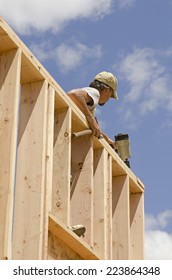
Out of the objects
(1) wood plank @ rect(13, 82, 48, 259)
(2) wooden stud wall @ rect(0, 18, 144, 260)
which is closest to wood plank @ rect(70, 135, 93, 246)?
(2) wooden stud wall @ rect(0, 18, 144, 260)

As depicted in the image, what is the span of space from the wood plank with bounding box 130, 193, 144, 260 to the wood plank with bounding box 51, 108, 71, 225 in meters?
2.67

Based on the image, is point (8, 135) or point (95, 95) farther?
point (95, 95)

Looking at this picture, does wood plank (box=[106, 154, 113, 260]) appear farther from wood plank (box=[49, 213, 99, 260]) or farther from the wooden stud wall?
wood plank (box=[49, 213, 99, 260])

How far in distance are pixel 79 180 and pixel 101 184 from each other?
490 mm

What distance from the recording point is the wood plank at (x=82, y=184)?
10094 millimetres

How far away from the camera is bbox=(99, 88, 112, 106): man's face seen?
36.6ft

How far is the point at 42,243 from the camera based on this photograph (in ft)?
27.9

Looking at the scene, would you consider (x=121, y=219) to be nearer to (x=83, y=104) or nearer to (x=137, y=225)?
(x=137, y=225)

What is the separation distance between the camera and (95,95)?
10.7 metres

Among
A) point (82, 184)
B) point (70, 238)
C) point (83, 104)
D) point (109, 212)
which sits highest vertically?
point (83, 104)

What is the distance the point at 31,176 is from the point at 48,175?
20cm

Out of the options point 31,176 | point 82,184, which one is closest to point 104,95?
point 82,184

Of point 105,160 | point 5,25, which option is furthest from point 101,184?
point 5,25
